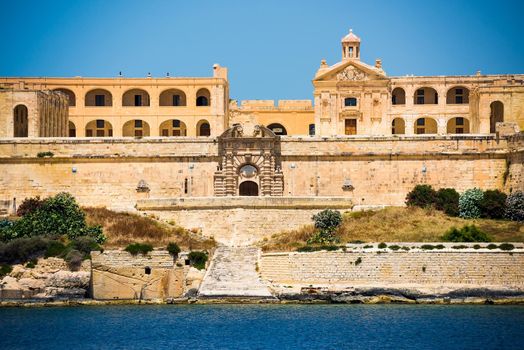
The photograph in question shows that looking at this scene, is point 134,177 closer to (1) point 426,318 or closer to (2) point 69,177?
(2) point 69,177

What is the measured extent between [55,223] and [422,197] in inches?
599

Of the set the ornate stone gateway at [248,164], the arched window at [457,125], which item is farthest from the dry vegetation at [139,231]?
the arched window at [457,125]

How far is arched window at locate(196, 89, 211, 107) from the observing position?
6519 centimetres

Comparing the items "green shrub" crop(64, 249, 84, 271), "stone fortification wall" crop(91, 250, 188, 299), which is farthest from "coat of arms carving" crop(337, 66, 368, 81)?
"green shrub" crop(64, 249, 84, 271)

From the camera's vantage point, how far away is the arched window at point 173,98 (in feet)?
215

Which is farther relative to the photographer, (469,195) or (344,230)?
(469,195)

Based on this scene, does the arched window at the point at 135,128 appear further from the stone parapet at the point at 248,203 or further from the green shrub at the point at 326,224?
the green shrub at the point at 326,224

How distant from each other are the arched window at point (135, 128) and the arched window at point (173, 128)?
99cm

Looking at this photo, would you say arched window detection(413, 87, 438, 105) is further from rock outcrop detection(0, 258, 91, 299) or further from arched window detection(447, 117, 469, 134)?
rock outcrop detection(0, 258, 91, 299)

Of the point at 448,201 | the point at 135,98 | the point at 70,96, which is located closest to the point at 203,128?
the point at 135,98

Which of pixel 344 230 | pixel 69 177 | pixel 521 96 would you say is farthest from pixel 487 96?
pixel 69 177

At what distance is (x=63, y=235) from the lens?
46.6 meters

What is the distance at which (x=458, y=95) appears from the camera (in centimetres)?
6531

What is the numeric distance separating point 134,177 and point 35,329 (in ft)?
55.8
